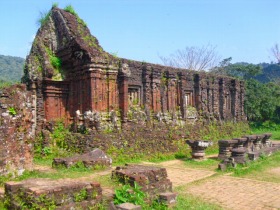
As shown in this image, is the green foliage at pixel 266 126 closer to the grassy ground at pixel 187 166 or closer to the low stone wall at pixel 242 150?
the low stone wall at pixel 242 150

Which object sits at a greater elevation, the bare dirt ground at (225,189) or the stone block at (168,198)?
the stone block at (168,198)

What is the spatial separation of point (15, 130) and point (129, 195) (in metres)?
3.21

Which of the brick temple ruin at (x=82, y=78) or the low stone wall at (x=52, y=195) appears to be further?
the brick temple ruin at (x=82, y=78)

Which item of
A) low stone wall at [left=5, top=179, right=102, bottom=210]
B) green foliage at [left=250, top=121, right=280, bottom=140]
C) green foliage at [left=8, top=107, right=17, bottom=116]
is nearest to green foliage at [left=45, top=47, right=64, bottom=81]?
green foliage at [left=8, top=107, right=17, bottom=116]

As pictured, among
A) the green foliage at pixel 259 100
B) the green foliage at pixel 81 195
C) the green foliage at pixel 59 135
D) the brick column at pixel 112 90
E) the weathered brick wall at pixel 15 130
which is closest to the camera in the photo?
the green foliage at pixel 81 195

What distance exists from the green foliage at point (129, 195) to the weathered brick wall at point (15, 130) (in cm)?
277

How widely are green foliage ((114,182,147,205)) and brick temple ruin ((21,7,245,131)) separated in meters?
5.90

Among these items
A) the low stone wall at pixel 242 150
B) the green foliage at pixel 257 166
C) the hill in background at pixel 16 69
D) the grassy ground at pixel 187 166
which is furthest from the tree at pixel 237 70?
the hill in background at pixel 16 69

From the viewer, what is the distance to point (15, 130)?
25.0 feet

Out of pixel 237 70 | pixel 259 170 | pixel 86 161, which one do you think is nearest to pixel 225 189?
pixel 259 170

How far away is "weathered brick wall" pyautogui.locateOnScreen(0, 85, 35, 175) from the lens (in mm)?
7309

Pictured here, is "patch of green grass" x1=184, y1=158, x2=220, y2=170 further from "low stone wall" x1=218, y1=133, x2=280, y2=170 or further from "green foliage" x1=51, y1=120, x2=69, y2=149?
"green foliage" x1=51, y1=120, x2=69, y2=149

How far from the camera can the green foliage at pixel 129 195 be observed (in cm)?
582

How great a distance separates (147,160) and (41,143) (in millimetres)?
3785
